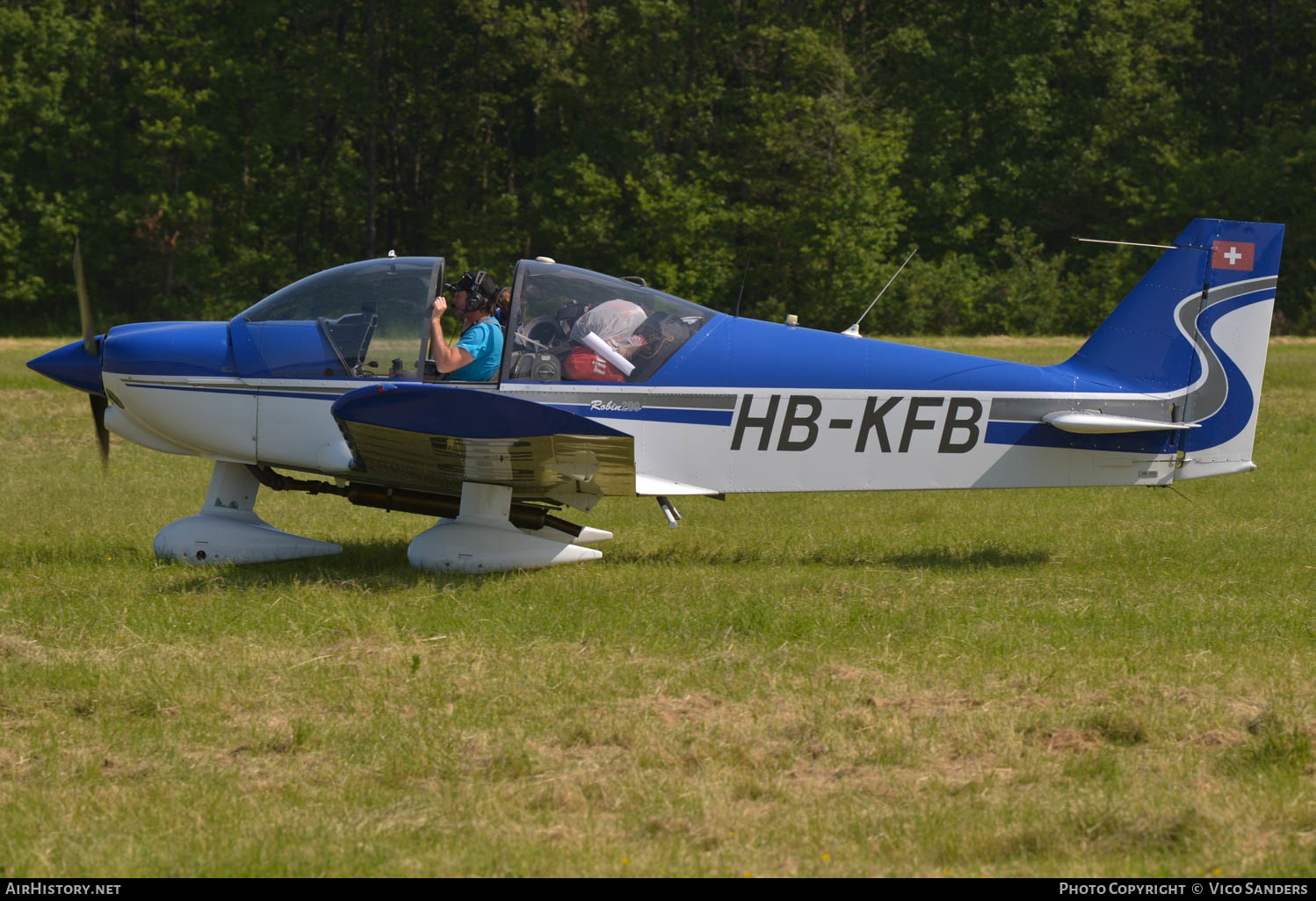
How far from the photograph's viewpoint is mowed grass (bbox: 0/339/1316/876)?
431 cm

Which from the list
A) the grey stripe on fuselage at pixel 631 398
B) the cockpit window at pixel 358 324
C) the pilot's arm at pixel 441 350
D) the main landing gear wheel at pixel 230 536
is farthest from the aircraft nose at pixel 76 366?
the grey stripe on fuselage at pixel 631 398

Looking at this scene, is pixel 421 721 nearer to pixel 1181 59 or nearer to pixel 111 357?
pixel 111 357

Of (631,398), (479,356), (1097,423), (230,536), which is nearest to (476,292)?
(479,356)

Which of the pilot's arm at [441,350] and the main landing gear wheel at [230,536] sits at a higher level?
the pilot's arm at [441,350]

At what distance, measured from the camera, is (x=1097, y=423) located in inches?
320

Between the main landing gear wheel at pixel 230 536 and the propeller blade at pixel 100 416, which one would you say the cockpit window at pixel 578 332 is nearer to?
the main landing gear wheel at pixel 230 536

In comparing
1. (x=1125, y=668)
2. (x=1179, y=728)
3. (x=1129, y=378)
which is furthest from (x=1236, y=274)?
(x=1179, y=728)

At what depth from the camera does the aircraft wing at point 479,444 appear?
6.93m

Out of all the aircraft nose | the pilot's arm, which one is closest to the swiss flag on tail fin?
the pilot's arm

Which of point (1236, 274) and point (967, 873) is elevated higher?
Answer: point (1236, 274)

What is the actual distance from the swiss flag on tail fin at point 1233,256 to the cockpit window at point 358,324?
16.4 ft

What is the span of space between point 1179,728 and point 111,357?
6.53 meters

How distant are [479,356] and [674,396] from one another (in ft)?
4.09

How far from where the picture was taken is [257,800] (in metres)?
4.66
